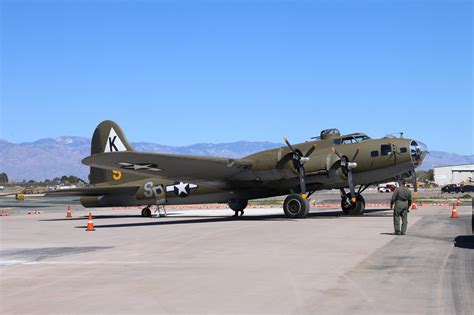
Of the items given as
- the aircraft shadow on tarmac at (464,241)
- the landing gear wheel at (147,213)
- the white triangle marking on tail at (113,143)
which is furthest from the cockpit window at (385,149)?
the white triangle marking on tail at (113,143)

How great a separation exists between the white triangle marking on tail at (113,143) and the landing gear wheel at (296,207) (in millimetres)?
12078

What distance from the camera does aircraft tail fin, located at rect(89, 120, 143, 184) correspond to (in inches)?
1427

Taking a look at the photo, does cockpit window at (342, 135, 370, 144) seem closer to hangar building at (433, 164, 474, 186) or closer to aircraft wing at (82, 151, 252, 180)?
aircraft wing at (82, 151, 252, 180)

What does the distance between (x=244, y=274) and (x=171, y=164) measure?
16.9 meters

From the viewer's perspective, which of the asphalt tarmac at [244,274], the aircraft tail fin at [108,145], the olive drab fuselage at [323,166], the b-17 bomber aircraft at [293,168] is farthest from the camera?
the aircraft tail fin at [108,145]

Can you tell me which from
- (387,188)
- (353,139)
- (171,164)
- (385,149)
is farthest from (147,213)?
(387,188)

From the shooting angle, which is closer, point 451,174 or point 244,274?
point 244,274

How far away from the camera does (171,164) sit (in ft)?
93.4

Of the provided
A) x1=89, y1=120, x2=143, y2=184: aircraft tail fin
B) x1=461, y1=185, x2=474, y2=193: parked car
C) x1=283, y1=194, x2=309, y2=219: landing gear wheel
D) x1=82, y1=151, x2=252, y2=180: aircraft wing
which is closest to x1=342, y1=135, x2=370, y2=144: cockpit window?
x1=283, y1=194, x2=309, y2=219: landing gear wheel

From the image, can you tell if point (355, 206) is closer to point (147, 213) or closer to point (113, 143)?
point (147, 213)

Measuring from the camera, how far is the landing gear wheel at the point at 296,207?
97.1 ft

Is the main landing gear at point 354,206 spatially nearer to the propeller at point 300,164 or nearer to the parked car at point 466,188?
the propeller at point 300,164

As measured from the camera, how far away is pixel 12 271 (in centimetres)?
1288

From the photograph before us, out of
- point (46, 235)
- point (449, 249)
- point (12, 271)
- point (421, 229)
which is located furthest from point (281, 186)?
point (12, 271)
